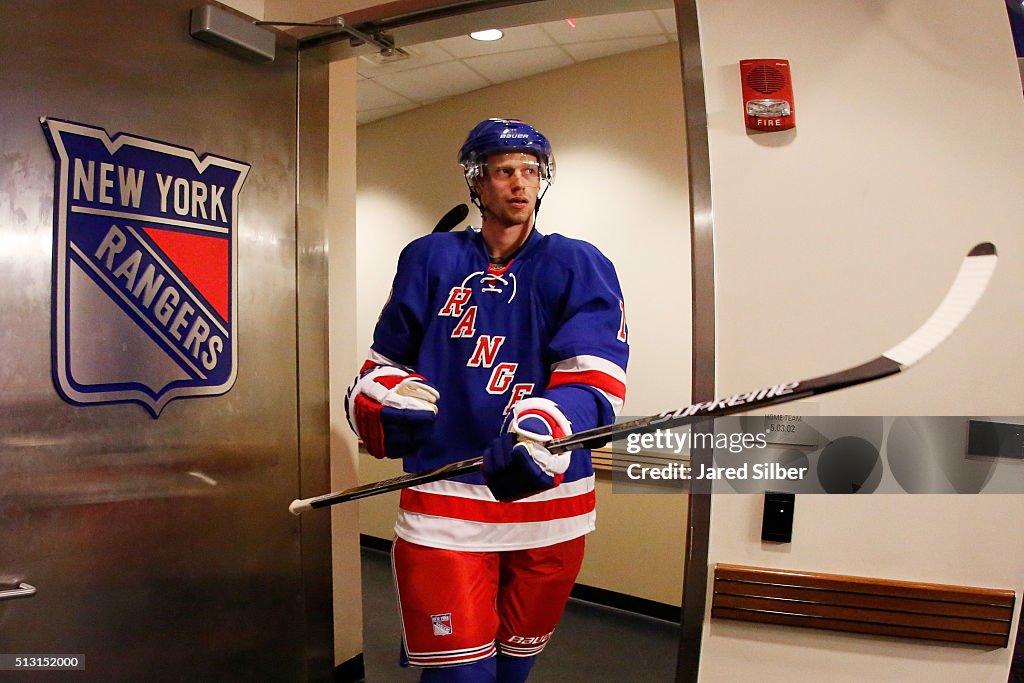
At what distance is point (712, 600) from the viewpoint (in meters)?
1.39

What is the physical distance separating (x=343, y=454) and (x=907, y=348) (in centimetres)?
177

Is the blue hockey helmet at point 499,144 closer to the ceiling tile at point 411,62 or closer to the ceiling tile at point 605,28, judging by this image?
the ceiling tile at point 605,28

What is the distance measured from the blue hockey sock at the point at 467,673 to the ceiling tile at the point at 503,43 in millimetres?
2370

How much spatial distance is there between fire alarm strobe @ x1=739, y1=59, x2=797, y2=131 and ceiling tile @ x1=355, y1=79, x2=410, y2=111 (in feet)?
8.22

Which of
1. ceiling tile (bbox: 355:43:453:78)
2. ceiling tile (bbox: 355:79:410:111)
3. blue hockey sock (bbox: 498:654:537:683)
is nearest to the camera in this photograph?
blue hockey sock (bbox: 498:654:537:683)

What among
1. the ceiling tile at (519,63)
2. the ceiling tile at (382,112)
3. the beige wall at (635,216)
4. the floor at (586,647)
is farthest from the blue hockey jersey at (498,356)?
the ceiling tile at (382,112)

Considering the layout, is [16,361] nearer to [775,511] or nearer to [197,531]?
[197,531]

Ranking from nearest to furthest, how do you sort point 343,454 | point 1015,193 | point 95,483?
1. point 1015,193
2. point 95,483
3. point 343,454

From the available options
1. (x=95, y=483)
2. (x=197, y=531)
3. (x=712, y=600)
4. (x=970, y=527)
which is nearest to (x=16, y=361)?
(x=95, y=483)

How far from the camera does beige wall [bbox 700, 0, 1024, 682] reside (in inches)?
49.9

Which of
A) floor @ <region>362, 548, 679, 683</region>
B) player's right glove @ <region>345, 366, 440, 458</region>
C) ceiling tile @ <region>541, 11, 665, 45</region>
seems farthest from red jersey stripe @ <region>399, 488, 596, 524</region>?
ceiling tile @ <region>541, 11, 665, 45</region>

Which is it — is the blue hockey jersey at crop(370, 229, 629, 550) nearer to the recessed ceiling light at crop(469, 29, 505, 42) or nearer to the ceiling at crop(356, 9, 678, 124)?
the ceiling at crop(356, 9, 678, 124)

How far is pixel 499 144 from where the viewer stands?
1.50 metres

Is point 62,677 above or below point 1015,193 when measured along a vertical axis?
below
